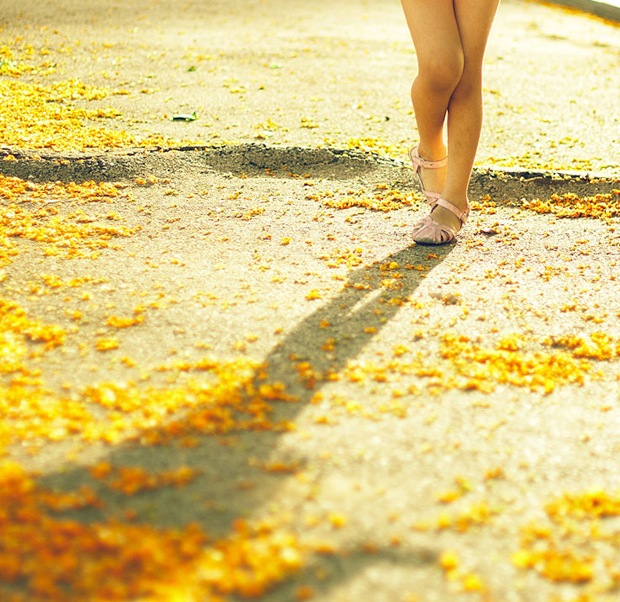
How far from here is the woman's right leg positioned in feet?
11.1

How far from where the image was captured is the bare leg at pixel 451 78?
3.37m

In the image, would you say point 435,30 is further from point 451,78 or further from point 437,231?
point 437,231

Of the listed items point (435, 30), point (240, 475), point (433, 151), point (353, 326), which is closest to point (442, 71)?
point (435, 30)

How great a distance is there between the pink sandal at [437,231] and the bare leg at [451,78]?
0.02 meters

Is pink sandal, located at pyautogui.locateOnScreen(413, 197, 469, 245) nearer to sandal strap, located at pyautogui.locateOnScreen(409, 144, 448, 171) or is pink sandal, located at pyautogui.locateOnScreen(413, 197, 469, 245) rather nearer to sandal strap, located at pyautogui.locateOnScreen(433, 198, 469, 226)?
sandal strap, located at pyautogui.locateOnScreen(433, 198, 469, 226)

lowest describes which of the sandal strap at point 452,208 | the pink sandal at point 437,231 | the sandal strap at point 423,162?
the pink sandal at point 437,231

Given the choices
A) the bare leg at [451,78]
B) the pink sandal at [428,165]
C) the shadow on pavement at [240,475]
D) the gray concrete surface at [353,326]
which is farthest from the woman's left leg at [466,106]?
the shadow on pavement at [240,475]

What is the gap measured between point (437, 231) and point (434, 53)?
2.58 feet

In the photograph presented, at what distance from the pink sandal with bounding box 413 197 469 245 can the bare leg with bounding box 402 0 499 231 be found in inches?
0.9

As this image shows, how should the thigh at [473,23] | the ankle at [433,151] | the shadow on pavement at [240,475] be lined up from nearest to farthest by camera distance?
the shadow on pavement at [240,475]
the thigh at [473,23]
the ankle at [433,151]

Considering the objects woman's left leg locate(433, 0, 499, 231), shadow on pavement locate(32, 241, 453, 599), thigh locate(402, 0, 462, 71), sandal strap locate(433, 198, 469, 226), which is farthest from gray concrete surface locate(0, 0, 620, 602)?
thigh locate(402, 0, 462, 71)

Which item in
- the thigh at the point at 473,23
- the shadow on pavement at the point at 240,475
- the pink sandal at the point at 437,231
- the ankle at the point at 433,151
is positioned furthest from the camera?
the ankle at the point at 433,151

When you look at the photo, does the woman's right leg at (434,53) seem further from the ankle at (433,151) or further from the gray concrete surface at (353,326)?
the gray concrete surface at (353,326)

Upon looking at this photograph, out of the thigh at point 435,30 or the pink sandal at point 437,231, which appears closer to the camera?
the thigh at point 435,30
